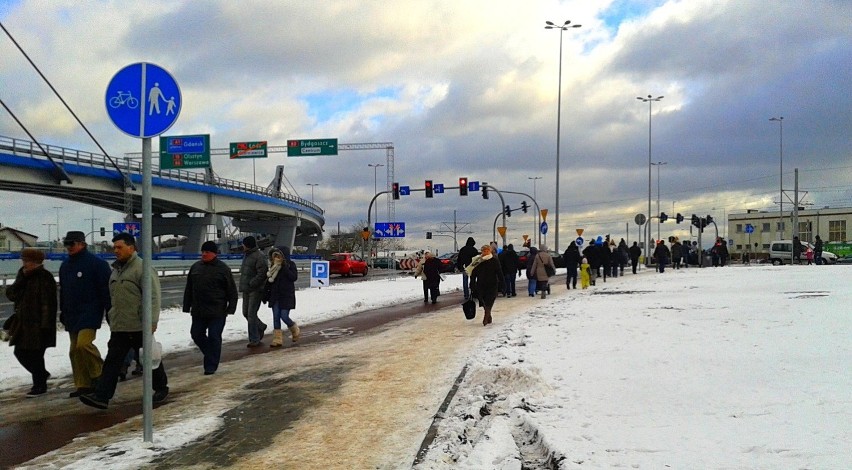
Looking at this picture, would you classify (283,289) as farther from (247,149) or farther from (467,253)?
(247,149)

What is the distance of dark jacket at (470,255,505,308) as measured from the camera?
45.0 feet

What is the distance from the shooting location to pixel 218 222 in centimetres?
7081

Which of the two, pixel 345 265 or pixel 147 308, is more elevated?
pixel 147 308

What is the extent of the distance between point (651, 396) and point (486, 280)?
788 cm

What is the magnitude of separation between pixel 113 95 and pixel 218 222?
223 ft

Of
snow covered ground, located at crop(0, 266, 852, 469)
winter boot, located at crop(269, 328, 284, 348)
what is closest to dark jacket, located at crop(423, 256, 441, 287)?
snow covered ground, located at crop(0, 266, 852, 469)

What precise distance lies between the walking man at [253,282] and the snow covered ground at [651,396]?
134cm

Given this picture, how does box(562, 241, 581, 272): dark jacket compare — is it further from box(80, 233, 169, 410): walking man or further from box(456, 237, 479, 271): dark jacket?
box(80, 233, 169, 410): walking man

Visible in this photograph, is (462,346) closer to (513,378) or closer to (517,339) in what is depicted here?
(517,339)

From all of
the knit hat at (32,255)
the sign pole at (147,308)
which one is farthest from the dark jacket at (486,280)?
the sign pole at (147,308)

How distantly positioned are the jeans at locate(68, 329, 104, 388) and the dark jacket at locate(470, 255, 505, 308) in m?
8.02

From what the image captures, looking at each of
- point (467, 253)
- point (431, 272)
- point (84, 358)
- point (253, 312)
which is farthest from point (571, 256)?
point (84, 358)

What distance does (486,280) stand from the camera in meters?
13.8

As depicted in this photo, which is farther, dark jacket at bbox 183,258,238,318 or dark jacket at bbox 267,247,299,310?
dark jacket at bbox 267,247,299,310
